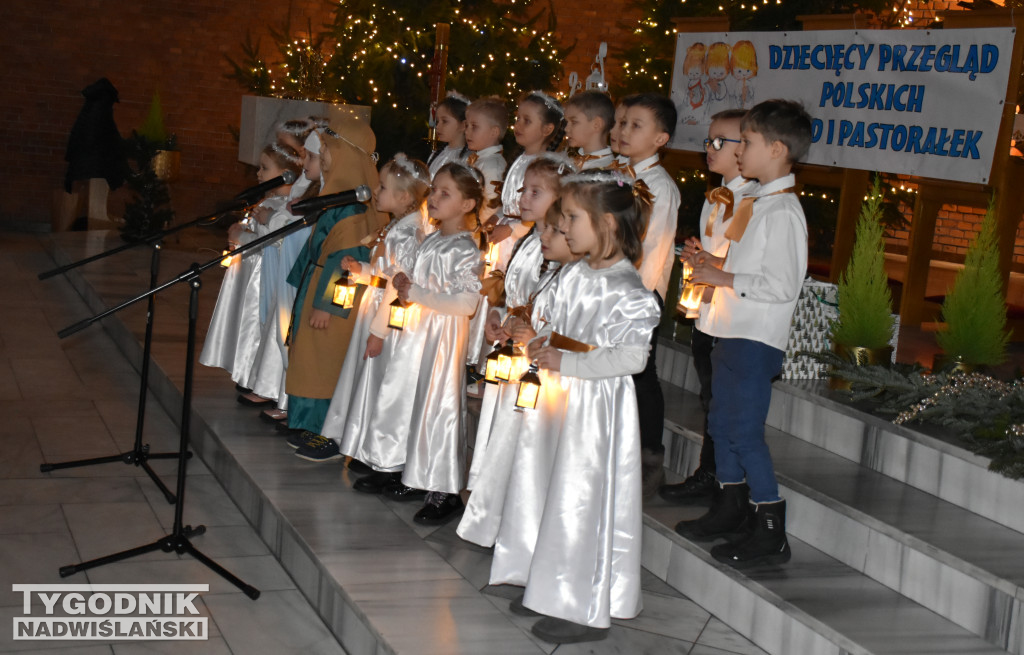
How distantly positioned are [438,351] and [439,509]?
1.92 ft

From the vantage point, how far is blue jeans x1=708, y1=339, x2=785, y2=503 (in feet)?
10.7

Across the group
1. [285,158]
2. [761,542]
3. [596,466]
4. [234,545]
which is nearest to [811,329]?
[761,542]

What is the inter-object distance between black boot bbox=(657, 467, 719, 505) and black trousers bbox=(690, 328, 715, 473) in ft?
0.10

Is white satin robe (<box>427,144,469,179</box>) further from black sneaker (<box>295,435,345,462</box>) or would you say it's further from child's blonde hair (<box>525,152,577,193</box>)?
child's blonde hair (<box>525,152,577,193</box>)

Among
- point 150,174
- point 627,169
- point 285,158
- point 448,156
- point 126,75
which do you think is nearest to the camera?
point 627,169

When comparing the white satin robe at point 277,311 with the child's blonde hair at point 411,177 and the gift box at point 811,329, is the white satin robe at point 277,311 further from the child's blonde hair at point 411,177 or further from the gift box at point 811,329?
the gift box at point 811,329

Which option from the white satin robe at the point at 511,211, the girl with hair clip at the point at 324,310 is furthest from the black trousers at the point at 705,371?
the girl with hair clip at the point at 324,310

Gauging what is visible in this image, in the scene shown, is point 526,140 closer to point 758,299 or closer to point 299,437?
point 299,437

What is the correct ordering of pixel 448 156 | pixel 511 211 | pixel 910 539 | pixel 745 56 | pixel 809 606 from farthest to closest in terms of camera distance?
pixel 745 56
pixel 448 156
pixel 511 211
pixel 910 539
pixel 809 606

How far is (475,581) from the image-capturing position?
137 inches

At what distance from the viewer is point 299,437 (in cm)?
471

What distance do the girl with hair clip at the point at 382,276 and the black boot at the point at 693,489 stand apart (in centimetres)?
103

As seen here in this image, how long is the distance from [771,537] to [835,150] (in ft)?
9.11

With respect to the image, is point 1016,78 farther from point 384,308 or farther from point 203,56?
point 203,56
